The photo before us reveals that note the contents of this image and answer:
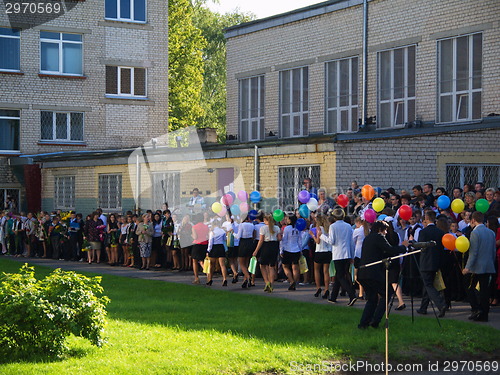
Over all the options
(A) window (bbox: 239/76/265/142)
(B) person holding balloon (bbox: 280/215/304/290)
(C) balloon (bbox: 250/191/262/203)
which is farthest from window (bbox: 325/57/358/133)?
(B) person holding balloon (bbox: 280/215/304/290)

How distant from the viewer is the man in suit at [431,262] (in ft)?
49.9

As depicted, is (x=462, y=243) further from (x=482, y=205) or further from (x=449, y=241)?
(x=482, y=205)

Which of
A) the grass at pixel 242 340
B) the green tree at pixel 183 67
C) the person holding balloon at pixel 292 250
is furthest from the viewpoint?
the green tree at pixel 183 67

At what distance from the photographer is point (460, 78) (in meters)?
27.6

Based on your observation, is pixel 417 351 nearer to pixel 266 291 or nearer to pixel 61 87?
pixel 266 291

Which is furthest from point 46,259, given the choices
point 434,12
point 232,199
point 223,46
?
point 223,46

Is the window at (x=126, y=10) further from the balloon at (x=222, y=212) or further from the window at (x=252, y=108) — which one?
the balloon at (x=222, y=212)

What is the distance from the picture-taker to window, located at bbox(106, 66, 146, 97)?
4331 cm

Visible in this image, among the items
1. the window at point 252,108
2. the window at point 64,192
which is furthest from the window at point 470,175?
the window at point 64,192

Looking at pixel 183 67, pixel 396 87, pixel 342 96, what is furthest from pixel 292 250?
pixel 183 67

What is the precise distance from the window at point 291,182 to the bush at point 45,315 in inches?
513

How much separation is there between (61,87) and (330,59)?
15417 millimetres

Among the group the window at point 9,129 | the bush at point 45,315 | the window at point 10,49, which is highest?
the window at point 10,49

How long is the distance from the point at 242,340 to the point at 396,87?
62.8 ft
